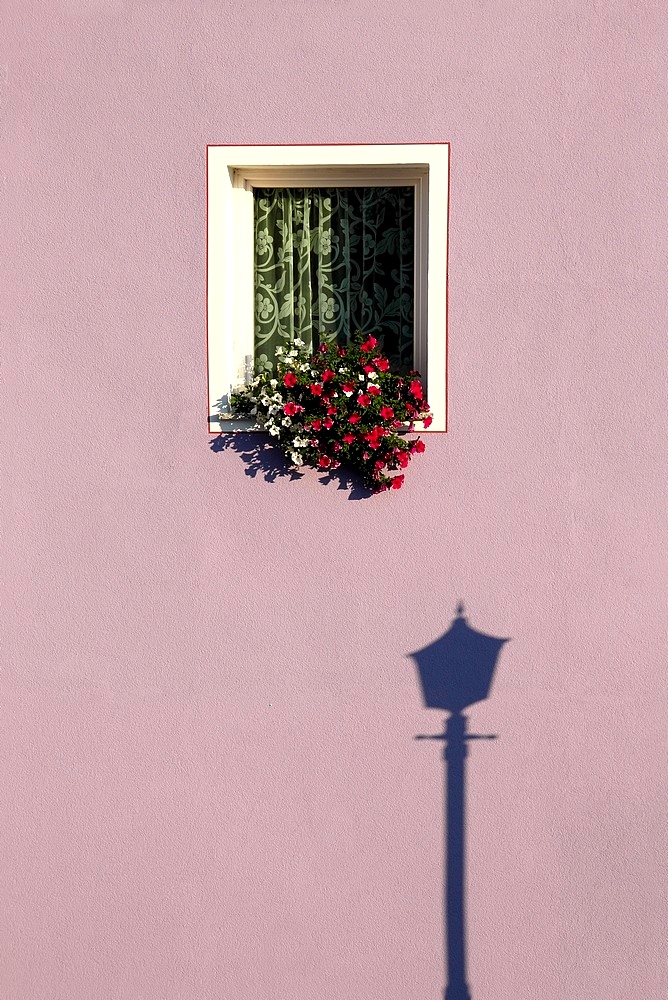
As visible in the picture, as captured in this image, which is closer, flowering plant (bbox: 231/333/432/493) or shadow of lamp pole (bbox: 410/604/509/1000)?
flowering plant (bbox: 231/333/432/493)

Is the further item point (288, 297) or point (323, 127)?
point (288, 297)

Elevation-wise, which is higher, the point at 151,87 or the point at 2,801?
the point at 151,87

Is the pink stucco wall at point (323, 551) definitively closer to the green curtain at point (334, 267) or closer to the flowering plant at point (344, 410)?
the flowering plant at point (344, 410)

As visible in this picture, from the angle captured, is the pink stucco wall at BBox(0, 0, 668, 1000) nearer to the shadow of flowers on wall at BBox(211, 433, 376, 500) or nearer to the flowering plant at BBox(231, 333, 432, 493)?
the shadow of flowers on wall at BBox(211, 433, 376, 500)

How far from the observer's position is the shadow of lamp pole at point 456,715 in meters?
3.70

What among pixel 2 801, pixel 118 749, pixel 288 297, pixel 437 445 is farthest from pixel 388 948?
pixel 288 297

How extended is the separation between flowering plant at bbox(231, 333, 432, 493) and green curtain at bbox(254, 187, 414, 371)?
9.3 inches

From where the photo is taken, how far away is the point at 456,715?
370 cm

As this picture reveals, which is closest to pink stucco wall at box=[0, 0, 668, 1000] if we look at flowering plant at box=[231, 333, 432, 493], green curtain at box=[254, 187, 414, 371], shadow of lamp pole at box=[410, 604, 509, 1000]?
shadow of lamp pole at box=[410, 604, 509, 1000]

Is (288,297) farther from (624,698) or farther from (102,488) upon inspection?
(624,698)

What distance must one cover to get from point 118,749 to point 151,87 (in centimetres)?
270

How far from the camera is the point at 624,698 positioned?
3.68 metres

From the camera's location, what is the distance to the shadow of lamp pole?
3699mm

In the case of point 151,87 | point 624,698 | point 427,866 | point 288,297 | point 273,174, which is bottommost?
point 427,866
